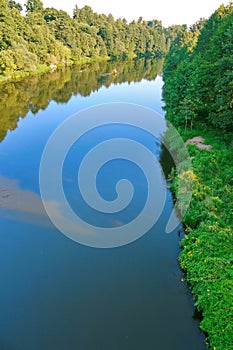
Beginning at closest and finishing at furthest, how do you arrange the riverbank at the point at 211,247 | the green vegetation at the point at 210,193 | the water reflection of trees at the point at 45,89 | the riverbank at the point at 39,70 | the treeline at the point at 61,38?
the riverbank at the point at 211,247 → the green vegetation at the point at 210,193 → the water reflection of trees at the point at 45,89 → the riverbank at the point at 39,70 → the treeline at the point at 61,38

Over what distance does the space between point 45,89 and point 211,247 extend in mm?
37784

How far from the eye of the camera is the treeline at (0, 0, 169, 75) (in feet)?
156

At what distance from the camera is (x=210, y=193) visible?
13836mm

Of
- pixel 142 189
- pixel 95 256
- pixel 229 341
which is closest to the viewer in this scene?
pixel 229 341

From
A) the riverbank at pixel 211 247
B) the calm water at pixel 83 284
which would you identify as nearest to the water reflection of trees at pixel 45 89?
the calm water at pixel 83 284

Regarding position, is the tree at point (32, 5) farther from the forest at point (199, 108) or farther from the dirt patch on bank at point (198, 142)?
the dirt patch on bank at point (198, 142)

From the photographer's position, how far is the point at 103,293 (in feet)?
33.1

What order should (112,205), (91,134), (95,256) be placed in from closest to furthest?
(95,256) → (112,205) → (91,134)

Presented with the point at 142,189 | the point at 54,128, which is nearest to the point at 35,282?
the point at 142,189

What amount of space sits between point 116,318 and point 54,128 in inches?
812

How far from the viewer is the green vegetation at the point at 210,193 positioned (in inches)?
349

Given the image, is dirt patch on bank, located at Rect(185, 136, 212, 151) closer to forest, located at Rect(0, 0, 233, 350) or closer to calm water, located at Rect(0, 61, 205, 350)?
forest, located at Rect(0, 0, 233, 350)

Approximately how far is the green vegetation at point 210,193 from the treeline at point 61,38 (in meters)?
31.9

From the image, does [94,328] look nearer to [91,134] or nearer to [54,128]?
[91,134]
